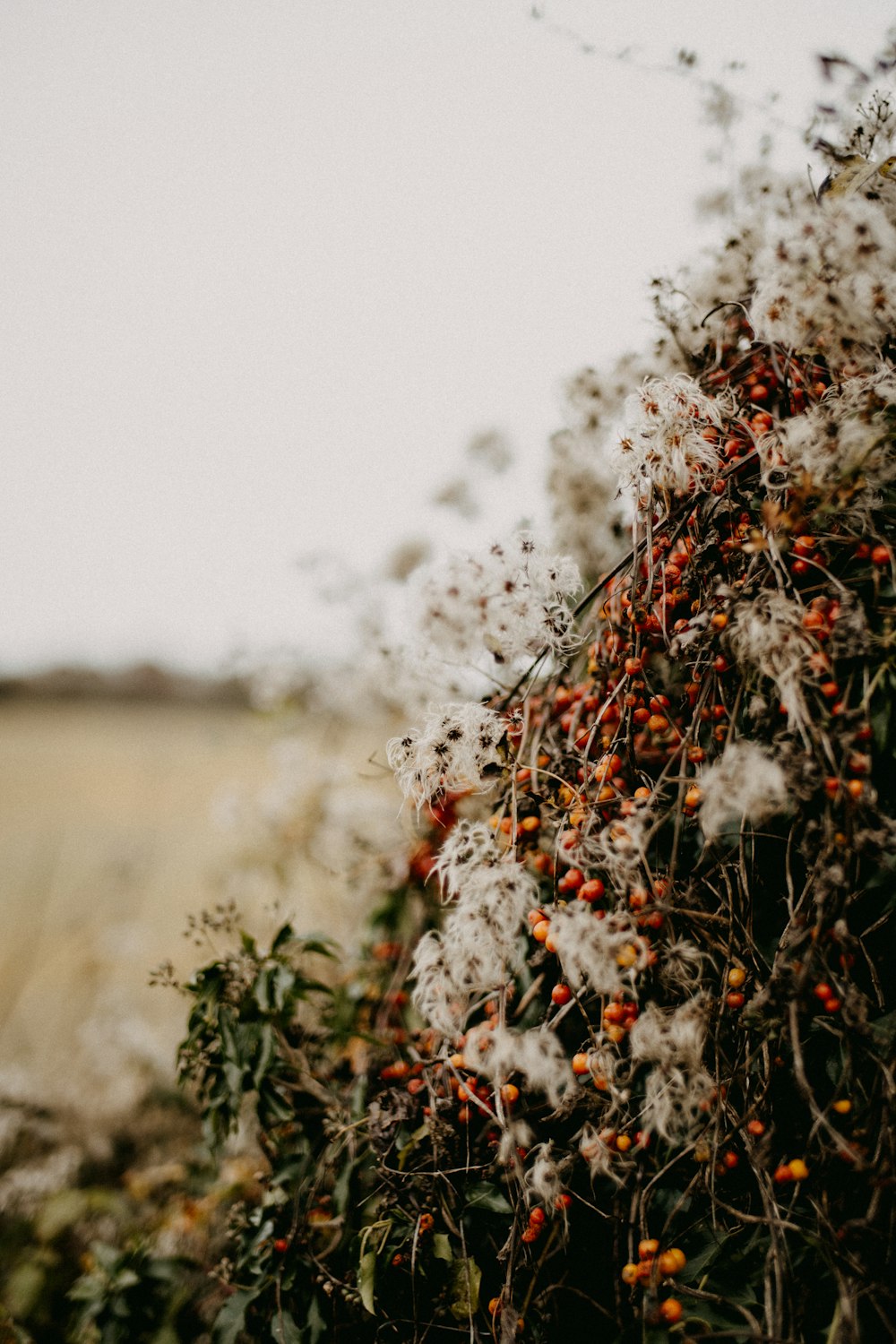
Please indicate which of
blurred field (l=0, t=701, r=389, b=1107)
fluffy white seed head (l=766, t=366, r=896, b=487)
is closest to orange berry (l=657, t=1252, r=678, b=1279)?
fluffy white seed head (l=766, t=366, r=896, b=487)

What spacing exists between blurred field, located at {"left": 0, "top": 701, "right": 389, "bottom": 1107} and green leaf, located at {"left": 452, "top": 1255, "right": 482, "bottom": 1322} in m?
Answer: 2.16

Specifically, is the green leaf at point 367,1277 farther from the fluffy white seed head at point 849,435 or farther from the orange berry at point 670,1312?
the fluffy white seed head at point 849,435

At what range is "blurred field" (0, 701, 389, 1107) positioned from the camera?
3.56m

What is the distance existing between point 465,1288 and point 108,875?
3964mm

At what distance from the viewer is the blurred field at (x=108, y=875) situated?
11.7 feet

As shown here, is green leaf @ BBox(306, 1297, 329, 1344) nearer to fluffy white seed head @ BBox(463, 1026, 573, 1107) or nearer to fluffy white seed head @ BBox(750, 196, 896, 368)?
fluffy white seed head @ BBox(463, 1026, 573, 1107)

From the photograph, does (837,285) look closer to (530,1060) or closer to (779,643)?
(779,643)

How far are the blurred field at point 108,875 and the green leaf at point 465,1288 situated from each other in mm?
2156

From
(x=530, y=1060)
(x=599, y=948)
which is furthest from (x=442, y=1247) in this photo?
(x=599, y=948)

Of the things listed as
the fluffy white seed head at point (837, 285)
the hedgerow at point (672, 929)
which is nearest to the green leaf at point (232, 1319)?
the hedgerow at point (672, 929)

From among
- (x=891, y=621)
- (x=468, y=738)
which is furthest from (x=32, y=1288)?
(x=891, y=621)

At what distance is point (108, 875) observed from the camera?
14.6ft

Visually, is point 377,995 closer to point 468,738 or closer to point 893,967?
point 468,738

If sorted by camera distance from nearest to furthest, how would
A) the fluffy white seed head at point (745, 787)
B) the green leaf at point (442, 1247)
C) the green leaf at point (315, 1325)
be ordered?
the fluffy white seed head at point (745, 787) < the green leaf at point (442, 1247) < the green leaf at point (315, 1325)
